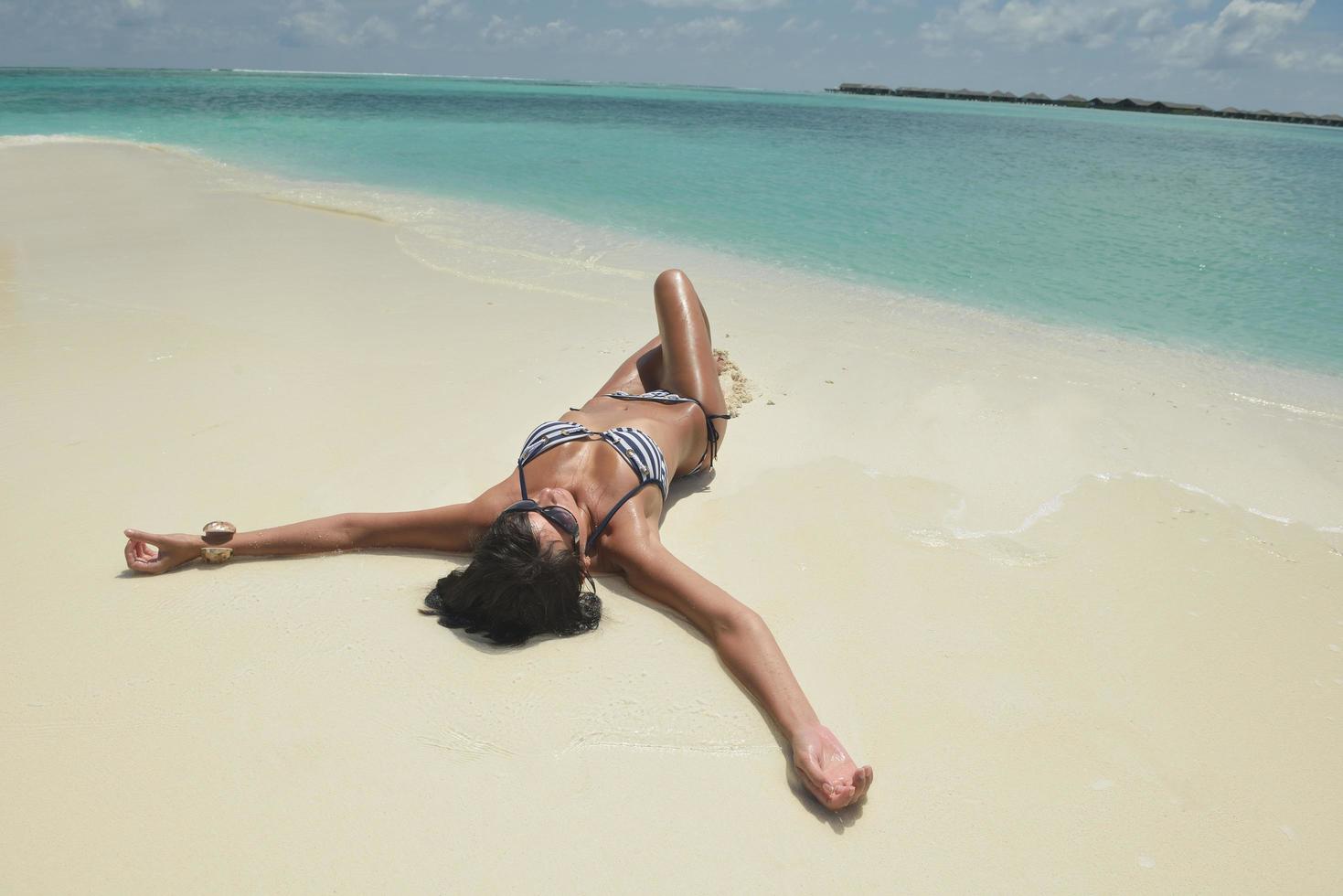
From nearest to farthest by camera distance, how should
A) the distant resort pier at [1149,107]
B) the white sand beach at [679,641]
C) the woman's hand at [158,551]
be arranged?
the white sand beach at [679,641] → the woman's hand at [158,551] → the distant resort pier at [1149,107]

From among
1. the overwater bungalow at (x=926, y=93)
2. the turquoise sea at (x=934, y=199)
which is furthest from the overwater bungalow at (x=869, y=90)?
the turquoise sea at (x=934, y=199)

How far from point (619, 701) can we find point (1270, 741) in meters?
2.03

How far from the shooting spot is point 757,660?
8.69 feet

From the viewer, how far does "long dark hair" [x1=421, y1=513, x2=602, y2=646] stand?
9.14 feet

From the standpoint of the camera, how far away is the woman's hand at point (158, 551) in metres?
3.02

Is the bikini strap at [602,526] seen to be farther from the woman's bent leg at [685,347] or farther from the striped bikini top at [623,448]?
the woman's bent leg at [685,347]

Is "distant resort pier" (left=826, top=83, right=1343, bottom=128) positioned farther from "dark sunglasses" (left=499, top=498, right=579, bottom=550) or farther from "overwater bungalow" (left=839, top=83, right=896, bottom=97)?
"dark sunglasses" (left=499, top=498, right=579, bottom=550)

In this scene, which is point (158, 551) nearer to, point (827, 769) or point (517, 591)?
point (517, 591)

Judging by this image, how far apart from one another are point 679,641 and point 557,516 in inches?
24.4

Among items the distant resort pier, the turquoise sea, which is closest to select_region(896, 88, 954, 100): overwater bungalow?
the distant resort pier

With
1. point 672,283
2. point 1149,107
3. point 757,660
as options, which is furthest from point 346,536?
point 1149,107

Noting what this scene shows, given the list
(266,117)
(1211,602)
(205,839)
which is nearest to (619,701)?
(205,839)

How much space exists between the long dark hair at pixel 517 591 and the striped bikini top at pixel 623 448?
368mm

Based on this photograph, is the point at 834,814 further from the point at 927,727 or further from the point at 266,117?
the point at 266,117
